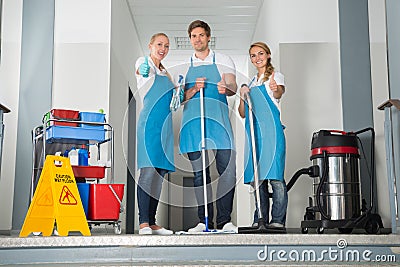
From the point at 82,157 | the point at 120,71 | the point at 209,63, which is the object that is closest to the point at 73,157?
the point at 82,157

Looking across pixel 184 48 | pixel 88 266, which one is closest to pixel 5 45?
pixel 88 266

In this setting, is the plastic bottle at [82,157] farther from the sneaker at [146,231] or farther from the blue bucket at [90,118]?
the sneaker at [146,231]

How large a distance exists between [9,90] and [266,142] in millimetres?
2152

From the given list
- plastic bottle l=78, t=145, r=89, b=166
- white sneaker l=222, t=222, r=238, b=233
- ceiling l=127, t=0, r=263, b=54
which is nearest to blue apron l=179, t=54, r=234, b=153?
white sneaker l=222, t=222, r=238, b=233

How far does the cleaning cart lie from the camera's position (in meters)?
3.68

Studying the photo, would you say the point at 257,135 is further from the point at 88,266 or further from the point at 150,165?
the point at 88,266

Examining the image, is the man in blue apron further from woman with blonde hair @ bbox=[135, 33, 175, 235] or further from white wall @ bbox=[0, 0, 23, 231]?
white wall @ bbox=[0, 0, 23, 231]

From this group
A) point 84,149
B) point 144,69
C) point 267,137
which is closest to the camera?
point 144,69

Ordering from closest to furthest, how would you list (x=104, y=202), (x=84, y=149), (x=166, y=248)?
(x=166, y=248)
(x=104, y=202)
(x=84, y=149)

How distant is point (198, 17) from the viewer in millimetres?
→ 6957

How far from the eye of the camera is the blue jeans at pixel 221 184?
3576mm

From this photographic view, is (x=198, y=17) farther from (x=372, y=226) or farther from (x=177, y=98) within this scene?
(x=372, y=226)

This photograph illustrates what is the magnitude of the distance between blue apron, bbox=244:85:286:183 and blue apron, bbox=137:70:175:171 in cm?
52

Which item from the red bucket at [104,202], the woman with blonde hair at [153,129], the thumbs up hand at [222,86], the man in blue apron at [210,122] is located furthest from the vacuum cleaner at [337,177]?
the red bucket at [104,202]
